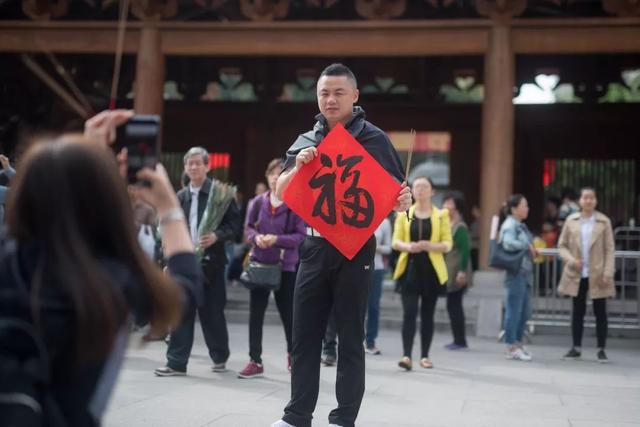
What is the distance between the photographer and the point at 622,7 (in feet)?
44.2

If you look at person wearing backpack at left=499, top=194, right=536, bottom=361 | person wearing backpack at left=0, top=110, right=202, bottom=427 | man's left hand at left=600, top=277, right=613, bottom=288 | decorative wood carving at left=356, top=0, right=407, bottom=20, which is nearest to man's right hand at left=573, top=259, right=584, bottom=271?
man's left hand at left=600, top=277, right=613, bottom=288

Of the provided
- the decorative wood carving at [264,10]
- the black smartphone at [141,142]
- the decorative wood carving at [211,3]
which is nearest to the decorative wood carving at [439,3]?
the decorative wood carving at [264,10]

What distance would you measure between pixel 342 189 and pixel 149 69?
31.9 feet

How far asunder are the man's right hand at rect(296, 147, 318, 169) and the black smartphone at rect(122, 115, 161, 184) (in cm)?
231

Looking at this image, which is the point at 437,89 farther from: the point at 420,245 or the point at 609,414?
A: the point at 609,414

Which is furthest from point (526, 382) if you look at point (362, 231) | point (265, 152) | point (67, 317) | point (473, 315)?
point (265, 152)

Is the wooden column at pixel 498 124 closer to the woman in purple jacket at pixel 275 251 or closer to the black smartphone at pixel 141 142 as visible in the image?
the woman in purple jacket at pixel 275 251

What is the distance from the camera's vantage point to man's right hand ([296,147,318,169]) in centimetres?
516

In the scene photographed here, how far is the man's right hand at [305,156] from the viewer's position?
516 centimetres

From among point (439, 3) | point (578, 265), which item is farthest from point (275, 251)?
point (439, 3)

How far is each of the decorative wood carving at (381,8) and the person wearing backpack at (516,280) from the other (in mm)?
4567

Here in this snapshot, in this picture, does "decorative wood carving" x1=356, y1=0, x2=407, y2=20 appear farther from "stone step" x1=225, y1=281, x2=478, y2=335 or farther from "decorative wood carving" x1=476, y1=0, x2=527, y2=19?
"stone step" x1=225, y1=281, x2=478, y2=335

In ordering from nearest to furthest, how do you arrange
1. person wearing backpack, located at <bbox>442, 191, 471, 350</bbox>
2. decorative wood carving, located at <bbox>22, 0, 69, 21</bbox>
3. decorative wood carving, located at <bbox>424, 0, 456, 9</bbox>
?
person wearing backpack, located at <bbox>442, 191, 471, 350</bbox>, decorative wood carving, located at <bbox>424, 0, 456, 9</bbox>, decorative wood carving, located at <bbox>22, 0, 69, 21</bbox>

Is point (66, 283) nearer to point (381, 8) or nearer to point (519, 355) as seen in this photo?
point (519, 355)
